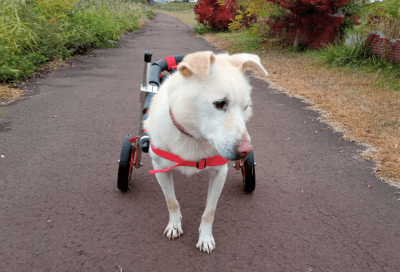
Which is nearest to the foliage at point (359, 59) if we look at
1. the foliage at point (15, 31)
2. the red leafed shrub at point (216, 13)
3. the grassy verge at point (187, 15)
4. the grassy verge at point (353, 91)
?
the grassy verge at point (353, 91)

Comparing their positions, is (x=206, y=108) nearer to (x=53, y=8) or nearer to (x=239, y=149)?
(x=239, y=149)

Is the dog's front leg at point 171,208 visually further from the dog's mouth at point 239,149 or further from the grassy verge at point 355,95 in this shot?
the grassy verge at point 355,95

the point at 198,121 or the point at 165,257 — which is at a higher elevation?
the point at 198,121

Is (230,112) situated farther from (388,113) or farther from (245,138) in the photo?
(388,113)

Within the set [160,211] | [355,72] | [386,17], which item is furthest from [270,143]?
[386,17]

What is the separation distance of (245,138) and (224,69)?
0.47 metres

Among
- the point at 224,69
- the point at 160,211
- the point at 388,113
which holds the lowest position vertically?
the point at 160,211

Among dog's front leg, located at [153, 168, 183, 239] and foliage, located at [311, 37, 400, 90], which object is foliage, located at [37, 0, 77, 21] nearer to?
foliage, located at [311, 37, 400, 90]

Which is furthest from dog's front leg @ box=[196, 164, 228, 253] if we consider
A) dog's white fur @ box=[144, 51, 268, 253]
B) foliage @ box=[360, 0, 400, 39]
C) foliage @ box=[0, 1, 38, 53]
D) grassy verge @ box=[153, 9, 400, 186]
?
foliage @ box=[360, 0, 400, 39]

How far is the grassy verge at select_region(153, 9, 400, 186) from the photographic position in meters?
3.89

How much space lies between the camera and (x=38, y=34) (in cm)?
786

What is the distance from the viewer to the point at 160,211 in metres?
2.78

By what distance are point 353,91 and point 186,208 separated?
15.8 feet

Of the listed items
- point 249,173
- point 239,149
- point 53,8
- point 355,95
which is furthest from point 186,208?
point 53,8
